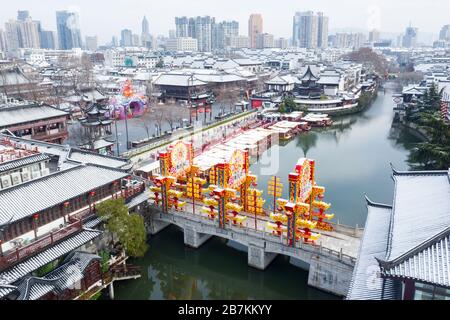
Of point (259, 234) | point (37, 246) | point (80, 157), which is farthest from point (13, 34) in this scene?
point (259, 234)

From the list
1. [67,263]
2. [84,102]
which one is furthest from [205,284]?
[84,102]

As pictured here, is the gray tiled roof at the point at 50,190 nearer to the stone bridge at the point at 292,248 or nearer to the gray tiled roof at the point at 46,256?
the gray tiled roof at the point at 46,256

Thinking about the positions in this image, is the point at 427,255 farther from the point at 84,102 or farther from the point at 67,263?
the point at 84,102

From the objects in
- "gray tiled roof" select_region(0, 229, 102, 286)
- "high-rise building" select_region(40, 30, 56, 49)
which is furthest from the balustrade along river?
"high-rise building" select_region(40, 30, 56, 49)

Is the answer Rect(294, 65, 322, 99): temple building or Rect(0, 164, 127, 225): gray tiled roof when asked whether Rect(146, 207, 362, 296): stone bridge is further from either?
Rect(294, 65, 322, 99): temple building

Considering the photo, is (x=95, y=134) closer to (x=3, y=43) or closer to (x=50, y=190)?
(x=50, y=190)
